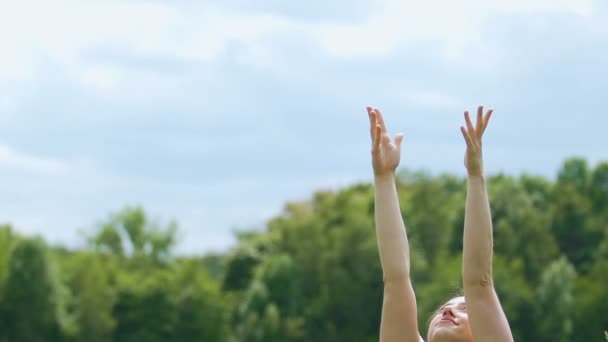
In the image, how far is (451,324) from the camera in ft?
14.6

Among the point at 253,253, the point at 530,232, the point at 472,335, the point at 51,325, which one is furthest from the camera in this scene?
the point at 253,253

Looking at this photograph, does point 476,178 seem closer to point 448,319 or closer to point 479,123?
point 479,123

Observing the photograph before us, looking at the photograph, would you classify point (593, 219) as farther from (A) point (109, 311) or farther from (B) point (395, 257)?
(B) point (395, 257)

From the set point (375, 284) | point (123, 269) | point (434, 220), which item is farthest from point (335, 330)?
point (123, 269)

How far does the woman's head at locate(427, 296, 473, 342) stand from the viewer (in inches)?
173

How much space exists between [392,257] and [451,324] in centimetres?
27

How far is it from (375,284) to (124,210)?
67.6ft

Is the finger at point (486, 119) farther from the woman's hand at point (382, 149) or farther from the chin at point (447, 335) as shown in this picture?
the chin at point (447, 335)

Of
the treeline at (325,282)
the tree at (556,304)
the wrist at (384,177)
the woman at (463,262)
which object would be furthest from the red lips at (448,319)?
the tree at (556,304)

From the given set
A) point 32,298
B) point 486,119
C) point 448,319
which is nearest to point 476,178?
point 486,119

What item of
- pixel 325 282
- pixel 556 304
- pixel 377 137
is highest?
pixel 325 282

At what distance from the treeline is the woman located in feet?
183

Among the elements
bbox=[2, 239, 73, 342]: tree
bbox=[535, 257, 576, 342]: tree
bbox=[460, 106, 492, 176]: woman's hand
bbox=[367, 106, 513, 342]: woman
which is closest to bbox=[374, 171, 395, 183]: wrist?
bbox=[367, 106, 513, 342]: woman

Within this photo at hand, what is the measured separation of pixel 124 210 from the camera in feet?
277
